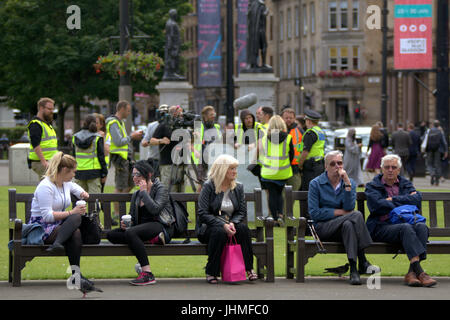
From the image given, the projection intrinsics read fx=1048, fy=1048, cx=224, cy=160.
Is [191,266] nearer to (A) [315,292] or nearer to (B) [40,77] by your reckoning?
(A) [315,292]

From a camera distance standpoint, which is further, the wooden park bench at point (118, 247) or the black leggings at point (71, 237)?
the wooden park bench at point (118, 247)

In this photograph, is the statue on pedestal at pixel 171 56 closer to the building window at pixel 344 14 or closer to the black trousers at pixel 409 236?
the black trousers at pixel 409 236

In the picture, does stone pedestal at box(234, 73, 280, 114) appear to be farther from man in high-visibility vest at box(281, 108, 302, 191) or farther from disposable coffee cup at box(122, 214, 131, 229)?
disposable coffee cup at box(122, 214, 131, 229)

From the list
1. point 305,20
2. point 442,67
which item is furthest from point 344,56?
point 442,67

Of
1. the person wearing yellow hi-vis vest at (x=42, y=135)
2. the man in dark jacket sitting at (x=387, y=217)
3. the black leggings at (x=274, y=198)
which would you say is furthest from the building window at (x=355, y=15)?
the man in dark jacket sitting at (x=387, y=217)

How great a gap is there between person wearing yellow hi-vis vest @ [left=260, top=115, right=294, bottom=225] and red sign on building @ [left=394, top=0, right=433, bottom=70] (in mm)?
15015

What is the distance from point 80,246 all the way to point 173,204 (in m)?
1.16

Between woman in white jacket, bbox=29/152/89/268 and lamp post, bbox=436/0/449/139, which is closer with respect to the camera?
woman in white jacket, bbox=29/152/89/268

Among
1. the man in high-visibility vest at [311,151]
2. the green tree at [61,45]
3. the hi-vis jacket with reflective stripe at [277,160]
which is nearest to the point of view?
the hi-vis jacket with reflective stripe at [277,160]

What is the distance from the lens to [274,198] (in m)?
15.6

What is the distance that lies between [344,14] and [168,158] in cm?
7077

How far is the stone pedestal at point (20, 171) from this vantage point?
25.8m

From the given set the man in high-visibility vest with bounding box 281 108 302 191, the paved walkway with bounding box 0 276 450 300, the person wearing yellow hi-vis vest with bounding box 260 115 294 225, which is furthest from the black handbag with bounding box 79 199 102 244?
the man in high-visibility vest with bounding box 281 108 302 191

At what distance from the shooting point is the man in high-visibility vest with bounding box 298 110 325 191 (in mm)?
15820
